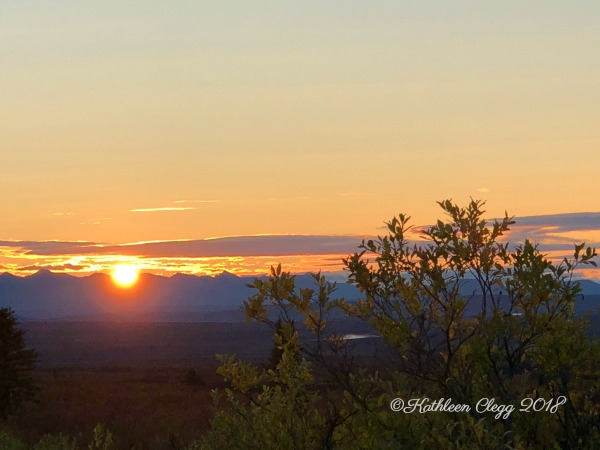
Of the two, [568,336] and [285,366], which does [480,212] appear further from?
[285,366]

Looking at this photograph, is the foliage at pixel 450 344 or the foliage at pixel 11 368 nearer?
the foliage at pixel 450 344

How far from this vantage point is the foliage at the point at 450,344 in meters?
5.72

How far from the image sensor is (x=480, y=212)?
607 cm

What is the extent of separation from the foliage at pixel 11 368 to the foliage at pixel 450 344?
20.8 metres

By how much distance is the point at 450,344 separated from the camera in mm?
6059

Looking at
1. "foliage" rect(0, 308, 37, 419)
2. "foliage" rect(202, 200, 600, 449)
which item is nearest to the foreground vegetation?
"foliage" rect(202, 200, 600, 449)

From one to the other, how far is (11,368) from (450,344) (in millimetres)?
21885

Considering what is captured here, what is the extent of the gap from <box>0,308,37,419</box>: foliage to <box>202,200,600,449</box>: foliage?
20.8m

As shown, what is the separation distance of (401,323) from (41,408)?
2401cm

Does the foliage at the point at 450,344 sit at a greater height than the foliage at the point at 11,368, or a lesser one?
greater

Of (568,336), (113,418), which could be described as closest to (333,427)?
(568,336)

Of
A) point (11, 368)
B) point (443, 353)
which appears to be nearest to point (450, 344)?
point (443, 353)

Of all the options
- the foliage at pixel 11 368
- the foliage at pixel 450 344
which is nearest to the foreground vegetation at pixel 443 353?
the foliage at pixel 450 344

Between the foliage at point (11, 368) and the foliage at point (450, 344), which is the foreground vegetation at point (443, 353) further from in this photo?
the foliage at point (11, 368)
